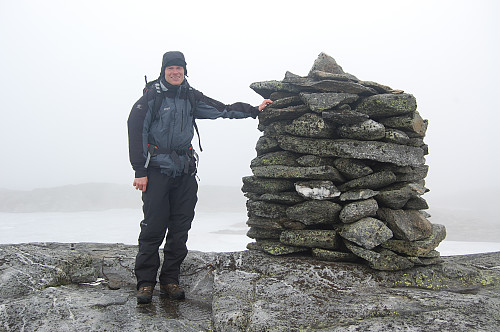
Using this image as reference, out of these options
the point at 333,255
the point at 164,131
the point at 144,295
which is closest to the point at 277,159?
the point at 333,255

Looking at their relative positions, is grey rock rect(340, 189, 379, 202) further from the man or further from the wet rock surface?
the man

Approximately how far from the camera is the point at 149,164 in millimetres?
7707

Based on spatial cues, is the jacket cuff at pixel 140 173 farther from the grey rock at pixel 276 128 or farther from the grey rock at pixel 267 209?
the grey rock at pixel 276 128

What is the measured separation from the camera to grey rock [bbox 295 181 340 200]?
839 cm

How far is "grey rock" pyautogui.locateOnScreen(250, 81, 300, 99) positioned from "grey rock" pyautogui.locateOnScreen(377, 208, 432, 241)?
3.91 meters

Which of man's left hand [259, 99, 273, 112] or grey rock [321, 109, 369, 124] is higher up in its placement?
man's left hand [259, 99, 273, 112]

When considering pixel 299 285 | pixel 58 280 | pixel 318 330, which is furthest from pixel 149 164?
pixel 318 330

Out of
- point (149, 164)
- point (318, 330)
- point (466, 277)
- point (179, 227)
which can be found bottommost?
point (318, 330)

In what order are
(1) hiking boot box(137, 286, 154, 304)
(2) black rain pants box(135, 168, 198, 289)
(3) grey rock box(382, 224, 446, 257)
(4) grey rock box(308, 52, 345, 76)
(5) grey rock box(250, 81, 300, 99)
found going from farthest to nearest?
(4) grey rock box(308, 52, 345, 76), (5) grey rock box(250, 81, 300, 99), (3) grey rock box(382, 224, 446, 257), (2) black rain pants box(135, 168, 198, 289), (1) hiking boot box(137, 286, 154, 304)

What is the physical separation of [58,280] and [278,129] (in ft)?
21.1

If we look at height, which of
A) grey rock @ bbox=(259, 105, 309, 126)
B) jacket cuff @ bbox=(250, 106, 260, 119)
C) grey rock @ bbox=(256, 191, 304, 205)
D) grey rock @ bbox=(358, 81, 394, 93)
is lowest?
grey rock @ bbox=(256, 191, 304, 205)

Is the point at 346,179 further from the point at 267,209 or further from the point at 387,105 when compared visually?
the point at 267,209

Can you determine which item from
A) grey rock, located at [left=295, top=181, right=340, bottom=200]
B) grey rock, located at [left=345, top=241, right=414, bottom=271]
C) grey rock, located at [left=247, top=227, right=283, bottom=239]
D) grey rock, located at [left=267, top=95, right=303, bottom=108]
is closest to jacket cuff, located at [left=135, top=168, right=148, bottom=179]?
grey rock, located at [left=247, top=227, right=283, bottom=239]

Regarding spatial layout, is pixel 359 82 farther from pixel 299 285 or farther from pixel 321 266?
pixel 299 285
